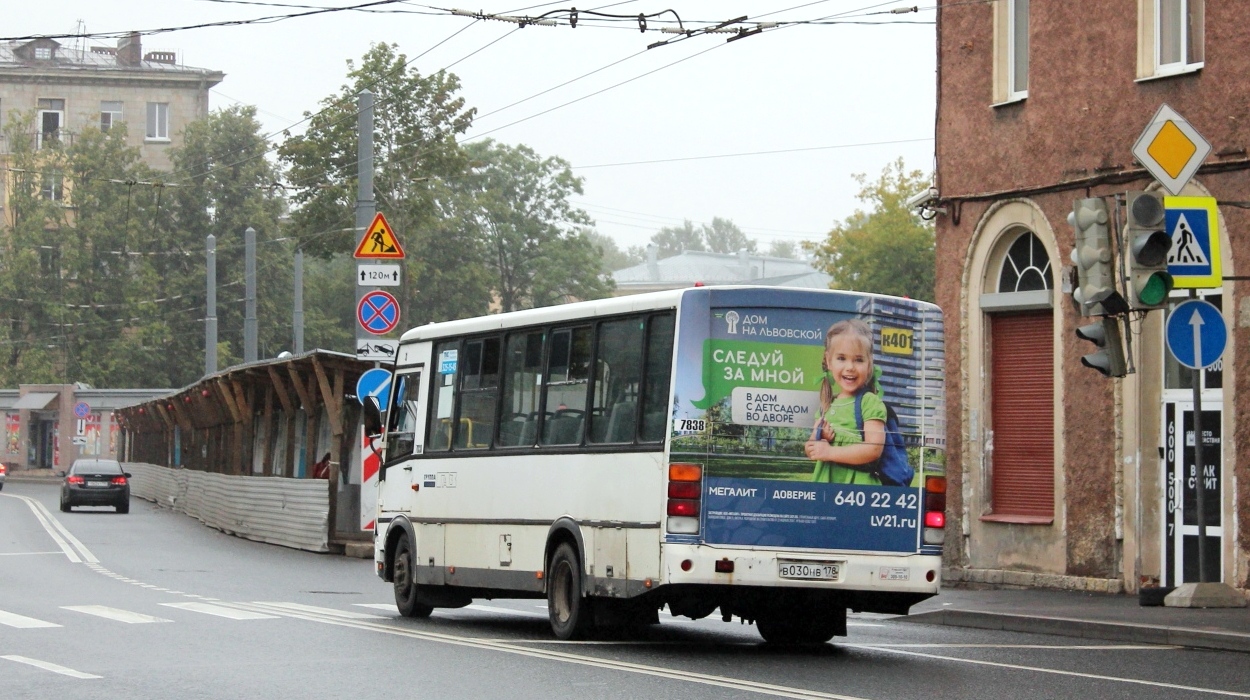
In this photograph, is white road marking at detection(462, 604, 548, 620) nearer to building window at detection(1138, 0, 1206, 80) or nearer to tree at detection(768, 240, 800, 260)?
building window at detection(1138, 0, 1206, 80)

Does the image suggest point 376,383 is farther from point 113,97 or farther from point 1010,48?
point 113,97

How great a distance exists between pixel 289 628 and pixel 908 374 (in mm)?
5476

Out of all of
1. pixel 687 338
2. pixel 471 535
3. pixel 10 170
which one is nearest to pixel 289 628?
pixel 471 535

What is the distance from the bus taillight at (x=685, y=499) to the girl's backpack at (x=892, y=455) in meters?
1.27

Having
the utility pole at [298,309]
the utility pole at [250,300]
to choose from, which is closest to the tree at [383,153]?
the utility pole at [298,309]

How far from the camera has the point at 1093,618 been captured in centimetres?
1680

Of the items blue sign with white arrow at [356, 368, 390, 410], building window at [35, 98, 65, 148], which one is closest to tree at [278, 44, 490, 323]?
blue sign with white arrow at [356, 368, 390, 410]

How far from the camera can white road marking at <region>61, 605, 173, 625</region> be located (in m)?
16.7

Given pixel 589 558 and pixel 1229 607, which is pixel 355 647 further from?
pixel 1229 607

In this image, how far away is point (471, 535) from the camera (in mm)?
16750

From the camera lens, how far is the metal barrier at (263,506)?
32.4 meters

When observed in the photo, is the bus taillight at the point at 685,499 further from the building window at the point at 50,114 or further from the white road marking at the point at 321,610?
the building window at the point at 50,114

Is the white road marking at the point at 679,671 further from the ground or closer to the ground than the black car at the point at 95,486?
closer to the ground

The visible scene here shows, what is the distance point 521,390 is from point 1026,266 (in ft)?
30.7
